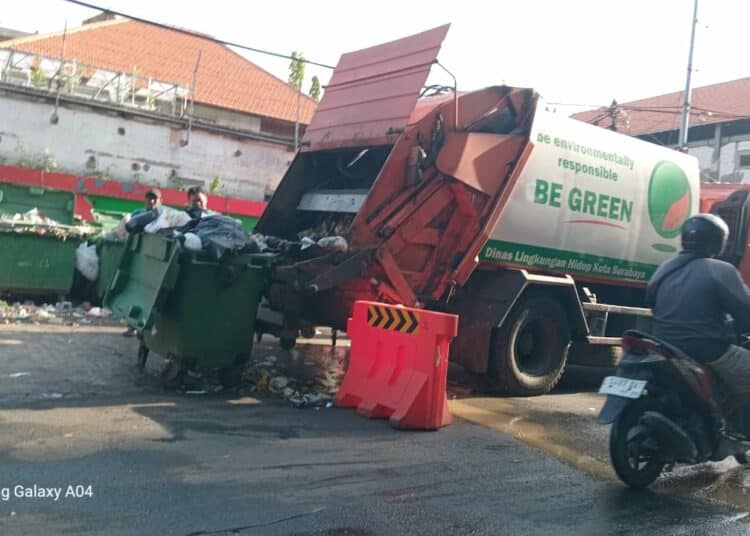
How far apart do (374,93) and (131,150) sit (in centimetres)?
1711

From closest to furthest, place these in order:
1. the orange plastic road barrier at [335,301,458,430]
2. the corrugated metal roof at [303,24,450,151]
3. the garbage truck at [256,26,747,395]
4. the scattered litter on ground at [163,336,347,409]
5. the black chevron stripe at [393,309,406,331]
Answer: the orange plastic road barrier at [335,301,458,430]
the black chevron stripe at [393,309,406,331]
the scattered litter on ground at [163,336,347,409]
the garbage truck at [256,26,747,395]
the corrugated metal roof at [303,24,450,151]

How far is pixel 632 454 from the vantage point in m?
4.45

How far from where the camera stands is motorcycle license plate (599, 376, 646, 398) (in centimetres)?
429

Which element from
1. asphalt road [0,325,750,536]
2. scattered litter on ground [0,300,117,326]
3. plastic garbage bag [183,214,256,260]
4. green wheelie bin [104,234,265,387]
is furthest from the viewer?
scattered litter on ground [0,300,117,326]

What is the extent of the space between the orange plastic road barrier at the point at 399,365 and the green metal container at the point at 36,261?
618cm

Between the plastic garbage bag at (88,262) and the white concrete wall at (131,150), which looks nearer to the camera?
the plastic garbage bag at (88,262)

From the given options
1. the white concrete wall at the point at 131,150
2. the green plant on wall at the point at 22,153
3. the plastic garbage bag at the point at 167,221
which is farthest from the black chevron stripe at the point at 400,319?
the white concrete wall at the point at 131,150

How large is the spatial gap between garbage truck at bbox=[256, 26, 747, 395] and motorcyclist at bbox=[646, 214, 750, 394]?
2.35 metres

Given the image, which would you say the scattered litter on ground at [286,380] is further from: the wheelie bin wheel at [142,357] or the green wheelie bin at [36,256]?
the green wheelie bin at [36,256]

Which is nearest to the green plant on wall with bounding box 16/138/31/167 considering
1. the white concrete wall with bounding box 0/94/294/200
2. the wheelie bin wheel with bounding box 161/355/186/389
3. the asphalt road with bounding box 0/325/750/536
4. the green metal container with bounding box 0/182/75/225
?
the white concrete wall with bounding box 0/94/294/200

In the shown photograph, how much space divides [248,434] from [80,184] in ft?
49.0

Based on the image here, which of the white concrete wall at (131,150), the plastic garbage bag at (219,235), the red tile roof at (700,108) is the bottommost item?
the plastic garbage bag at (219,235)

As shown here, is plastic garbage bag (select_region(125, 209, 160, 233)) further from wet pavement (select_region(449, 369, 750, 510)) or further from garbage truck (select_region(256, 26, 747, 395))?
wet pavement (select_region(449, 369, 750, 510))

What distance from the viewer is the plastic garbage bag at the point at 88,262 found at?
10.3m
